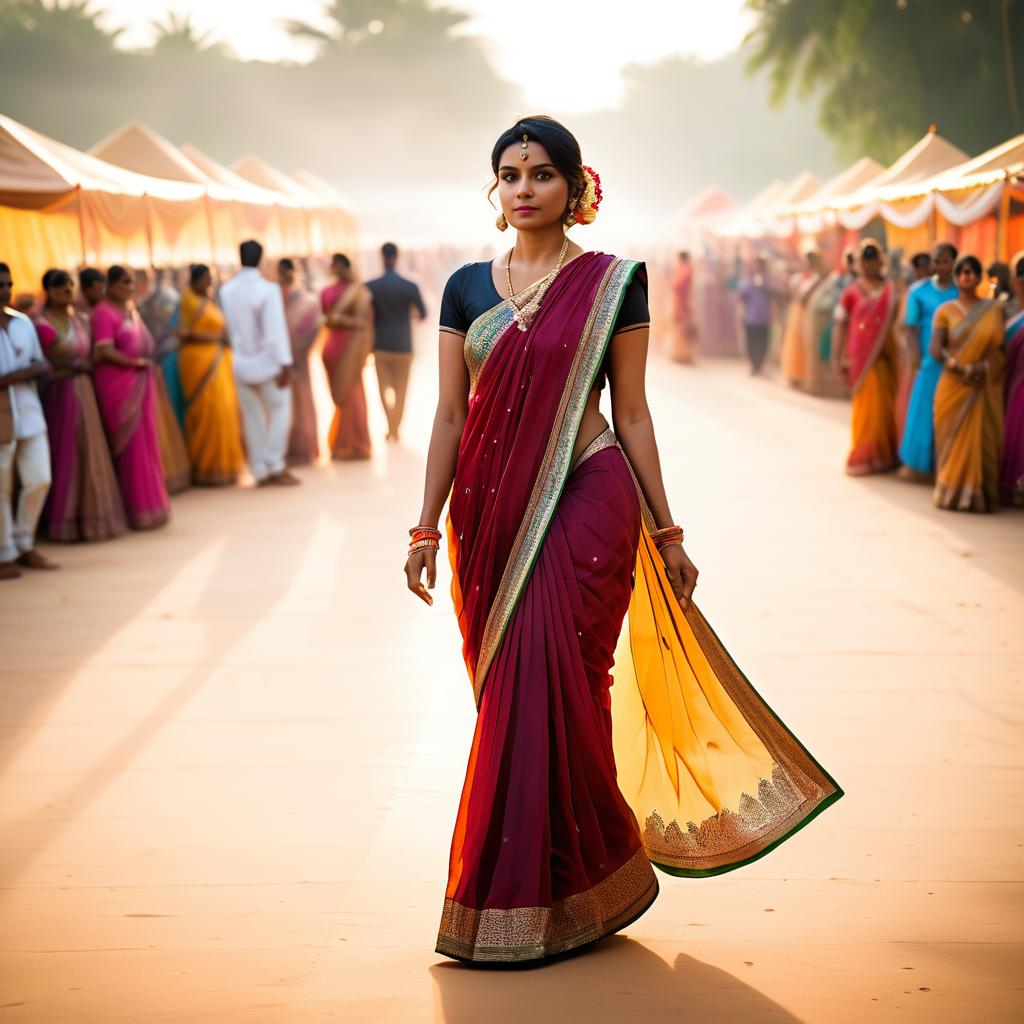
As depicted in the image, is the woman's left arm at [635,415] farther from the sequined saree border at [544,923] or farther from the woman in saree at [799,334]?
the woman in saree at [799,334]

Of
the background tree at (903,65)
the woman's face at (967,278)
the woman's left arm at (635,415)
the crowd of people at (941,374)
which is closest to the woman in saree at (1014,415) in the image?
the crowd of people at (941,374)

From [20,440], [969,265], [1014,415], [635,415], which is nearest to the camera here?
[635,415]

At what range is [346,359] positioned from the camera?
11.8 meters

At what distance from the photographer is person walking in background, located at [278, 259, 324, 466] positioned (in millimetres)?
11409

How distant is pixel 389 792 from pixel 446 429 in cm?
145

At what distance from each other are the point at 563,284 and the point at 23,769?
2589mm

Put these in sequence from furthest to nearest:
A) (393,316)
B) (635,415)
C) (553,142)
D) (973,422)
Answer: (393,316) < (973,422) < (635,415) < (553,142)

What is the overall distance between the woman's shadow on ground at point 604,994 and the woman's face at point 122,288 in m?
6.63

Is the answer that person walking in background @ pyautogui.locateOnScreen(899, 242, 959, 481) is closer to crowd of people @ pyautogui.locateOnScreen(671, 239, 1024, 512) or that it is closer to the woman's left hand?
crowd of people @ pyautogui.locateOnScreen(671, 239, 1024, 512)

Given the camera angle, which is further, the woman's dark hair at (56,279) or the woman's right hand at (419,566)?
the woman's dark hair at (56,279)

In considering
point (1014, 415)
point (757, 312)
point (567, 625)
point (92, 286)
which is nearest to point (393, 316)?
point (92, 286)

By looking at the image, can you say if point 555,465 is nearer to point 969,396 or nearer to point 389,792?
point 389,792

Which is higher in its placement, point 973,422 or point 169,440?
point 973,422

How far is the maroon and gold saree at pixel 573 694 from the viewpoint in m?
2.80
